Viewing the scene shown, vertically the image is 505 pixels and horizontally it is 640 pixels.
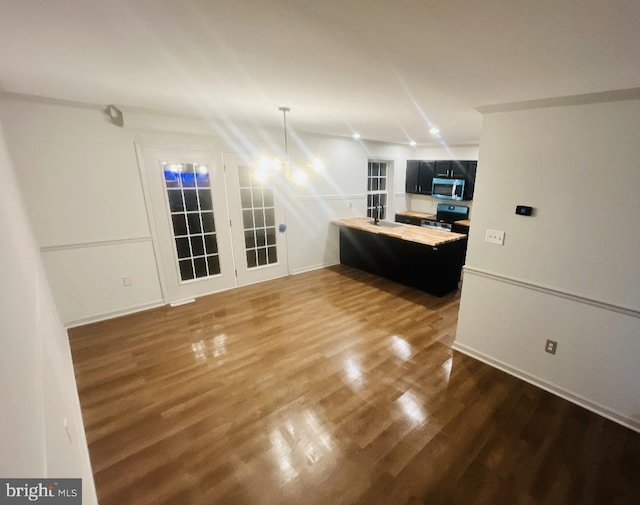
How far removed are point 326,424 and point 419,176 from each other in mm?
6201

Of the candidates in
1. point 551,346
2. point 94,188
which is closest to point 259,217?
point 94,188

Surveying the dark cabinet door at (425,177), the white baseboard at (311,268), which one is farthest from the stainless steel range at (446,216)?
the white baseboard at (311,268)

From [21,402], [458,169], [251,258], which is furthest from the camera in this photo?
[458,169]

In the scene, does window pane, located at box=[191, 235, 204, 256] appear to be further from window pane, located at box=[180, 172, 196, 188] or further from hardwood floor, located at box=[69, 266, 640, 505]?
hardwood floor, located at box=[69, 266, 640, 505]

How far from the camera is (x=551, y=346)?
2379mm

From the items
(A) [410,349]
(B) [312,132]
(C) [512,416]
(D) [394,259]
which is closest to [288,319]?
(A) [410,349]

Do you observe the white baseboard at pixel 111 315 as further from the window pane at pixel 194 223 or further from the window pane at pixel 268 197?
the window pane at pixel 268 197

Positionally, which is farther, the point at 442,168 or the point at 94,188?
the point at 442,168

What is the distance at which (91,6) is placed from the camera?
1.11m

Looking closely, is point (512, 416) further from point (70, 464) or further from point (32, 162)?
point (32, 162)

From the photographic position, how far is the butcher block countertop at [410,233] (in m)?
4.00

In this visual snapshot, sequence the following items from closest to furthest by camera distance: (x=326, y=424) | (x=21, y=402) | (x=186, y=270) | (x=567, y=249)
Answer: (x=21, y=402), (x=326, y=424), (x=567, y=249), (x=186, y=270)

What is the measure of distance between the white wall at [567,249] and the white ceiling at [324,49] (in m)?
0.31

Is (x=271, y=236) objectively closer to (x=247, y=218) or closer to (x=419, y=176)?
(x=247, y=218)
